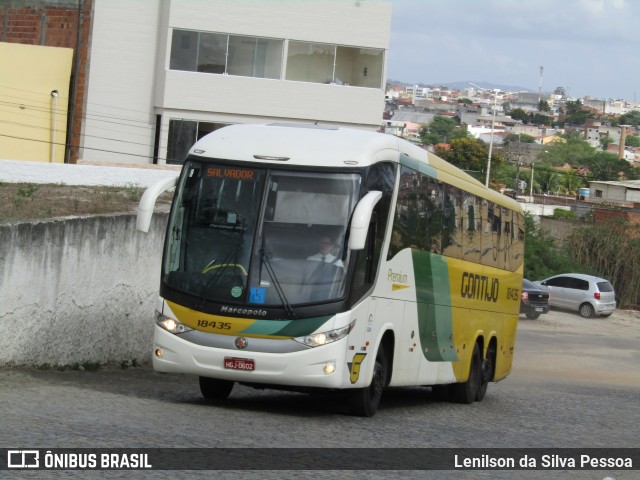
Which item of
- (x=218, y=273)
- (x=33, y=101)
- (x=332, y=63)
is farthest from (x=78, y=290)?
(x=332, y=63)

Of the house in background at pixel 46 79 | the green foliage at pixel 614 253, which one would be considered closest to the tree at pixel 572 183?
the green foliage at pixel 614 253

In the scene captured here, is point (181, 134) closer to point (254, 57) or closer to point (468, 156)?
point (254, 57)

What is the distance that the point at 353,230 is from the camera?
1295cm

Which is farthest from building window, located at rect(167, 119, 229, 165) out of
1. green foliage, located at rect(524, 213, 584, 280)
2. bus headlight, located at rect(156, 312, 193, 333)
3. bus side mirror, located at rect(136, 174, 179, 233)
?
bus headlight, located at rect(156, 312, 193, 333)

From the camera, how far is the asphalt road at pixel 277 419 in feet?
33.5

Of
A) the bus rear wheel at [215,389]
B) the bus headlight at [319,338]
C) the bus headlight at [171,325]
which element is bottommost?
the bus rear wheel at [215,389]

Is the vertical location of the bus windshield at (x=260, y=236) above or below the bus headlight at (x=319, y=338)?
above

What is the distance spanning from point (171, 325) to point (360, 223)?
8.12 feet

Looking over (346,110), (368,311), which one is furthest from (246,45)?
(368,311)

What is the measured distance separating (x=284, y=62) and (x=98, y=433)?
35808 mm

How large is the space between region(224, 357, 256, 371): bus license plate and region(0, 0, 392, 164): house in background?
3122 cm

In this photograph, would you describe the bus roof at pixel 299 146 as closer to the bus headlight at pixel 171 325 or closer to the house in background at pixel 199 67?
the bus headlight at pixel 171 325

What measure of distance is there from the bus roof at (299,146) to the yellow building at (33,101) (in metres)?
28.7

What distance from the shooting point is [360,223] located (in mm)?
12930
